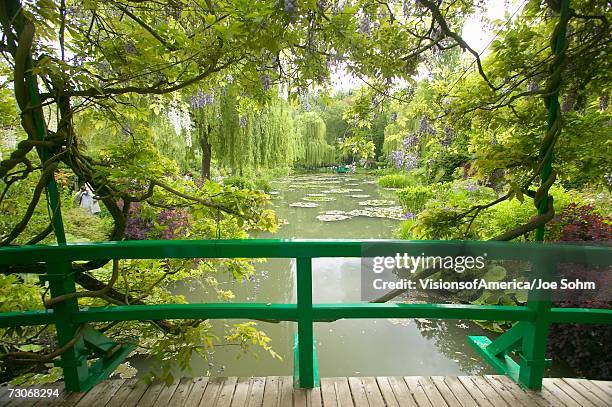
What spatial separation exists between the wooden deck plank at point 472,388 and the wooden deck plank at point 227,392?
3.15 feet

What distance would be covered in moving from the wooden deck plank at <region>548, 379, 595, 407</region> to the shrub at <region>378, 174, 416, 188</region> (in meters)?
11.8

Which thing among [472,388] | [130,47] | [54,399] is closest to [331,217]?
[130,47]

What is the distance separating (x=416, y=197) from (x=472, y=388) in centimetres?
711

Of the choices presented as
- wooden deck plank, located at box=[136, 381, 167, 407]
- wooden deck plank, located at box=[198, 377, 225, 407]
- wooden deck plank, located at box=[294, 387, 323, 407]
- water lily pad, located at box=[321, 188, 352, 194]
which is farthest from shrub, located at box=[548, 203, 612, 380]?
water lily pad, located at box=[321, 188, 352, 194]

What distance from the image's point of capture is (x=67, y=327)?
1.53 metres

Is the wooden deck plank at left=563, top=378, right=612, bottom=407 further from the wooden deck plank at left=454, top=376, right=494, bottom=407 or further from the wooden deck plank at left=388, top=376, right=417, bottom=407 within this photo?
the wooden deck plank at left=388, top=376, right=417, bottom=407

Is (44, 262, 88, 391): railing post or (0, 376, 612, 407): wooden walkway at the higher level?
(44, 262, 88, 391): railing post

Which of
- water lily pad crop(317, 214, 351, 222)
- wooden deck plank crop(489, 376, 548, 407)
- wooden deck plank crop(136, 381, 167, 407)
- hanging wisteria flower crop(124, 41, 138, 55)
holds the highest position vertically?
hanging wisteria flower crop(124, 41, 138, 55)

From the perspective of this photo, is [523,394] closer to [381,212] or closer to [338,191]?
[381,212]

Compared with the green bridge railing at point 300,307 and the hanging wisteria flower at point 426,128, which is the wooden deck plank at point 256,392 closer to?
the green bridge railing at point 300,307

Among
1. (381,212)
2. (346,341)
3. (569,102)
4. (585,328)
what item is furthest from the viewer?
(381,212)

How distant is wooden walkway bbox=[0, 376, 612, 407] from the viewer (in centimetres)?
146

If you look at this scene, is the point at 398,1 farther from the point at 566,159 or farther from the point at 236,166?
the point at 236,166

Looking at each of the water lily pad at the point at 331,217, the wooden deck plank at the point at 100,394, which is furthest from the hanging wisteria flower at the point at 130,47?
the water lily pad at the point at 331,217
